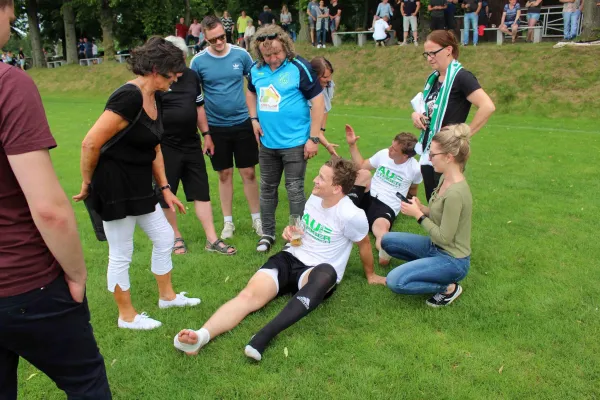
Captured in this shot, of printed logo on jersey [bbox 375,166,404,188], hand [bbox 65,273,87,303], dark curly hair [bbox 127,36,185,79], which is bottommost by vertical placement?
printed logo on jersey [bbox 375,166,404,188]

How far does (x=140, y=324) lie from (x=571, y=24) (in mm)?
20116

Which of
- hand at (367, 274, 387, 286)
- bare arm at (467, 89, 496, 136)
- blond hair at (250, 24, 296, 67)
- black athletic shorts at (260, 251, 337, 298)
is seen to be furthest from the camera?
blond hair at (250, 24, 296, 67)

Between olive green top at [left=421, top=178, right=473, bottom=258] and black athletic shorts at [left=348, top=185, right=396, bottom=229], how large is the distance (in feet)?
4.84

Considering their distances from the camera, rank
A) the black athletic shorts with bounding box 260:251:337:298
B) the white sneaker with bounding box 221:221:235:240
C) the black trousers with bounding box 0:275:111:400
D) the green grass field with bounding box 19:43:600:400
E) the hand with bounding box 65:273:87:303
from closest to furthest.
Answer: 1. the black trousers with bounding box 0:275:111:400
2. the hand with bounding box 65:273:87:303
3. the green grass field with bounding box 19:43:600:400
4. the black athletic shorts with bounding box 260:251:337:298
5. the white sneaker with bounding box 221:221:235:240

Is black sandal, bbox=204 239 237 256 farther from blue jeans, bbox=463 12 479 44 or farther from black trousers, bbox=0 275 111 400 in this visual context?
blue jeans, bbox=463 12 479 44

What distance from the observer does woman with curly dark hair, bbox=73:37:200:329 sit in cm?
325

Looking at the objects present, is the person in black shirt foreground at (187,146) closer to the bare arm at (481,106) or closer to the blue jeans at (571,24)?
the bare arm at (481,106)

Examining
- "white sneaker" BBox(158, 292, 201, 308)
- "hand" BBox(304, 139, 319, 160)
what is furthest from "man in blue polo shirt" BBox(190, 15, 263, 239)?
"white sneaker" BBox(158, 292, 201, 308)

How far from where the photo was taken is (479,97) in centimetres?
411

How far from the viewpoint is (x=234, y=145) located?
18.6ft

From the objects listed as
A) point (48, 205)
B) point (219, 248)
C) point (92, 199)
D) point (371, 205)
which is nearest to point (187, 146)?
point (219, 248)

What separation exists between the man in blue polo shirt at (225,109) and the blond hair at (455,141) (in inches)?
97.1

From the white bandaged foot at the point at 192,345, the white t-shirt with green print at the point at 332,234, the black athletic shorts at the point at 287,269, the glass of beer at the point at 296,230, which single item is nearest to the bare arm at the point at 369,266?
the white t-shirt with green print at the point at 332,234

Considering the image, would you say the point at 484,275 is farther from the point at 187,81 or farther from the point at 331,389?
the point at 187,81
